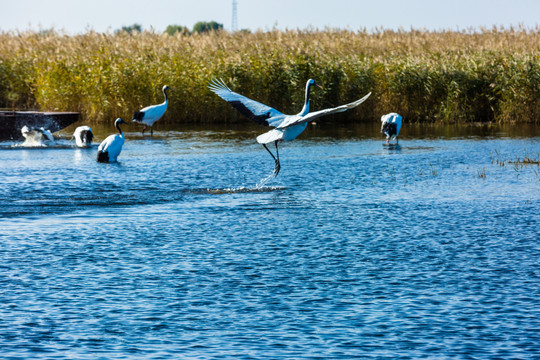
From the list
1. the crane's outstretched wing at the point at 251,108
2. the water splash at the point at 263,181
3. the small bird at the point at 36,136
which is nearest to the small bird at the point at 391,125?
the water splash at the point at 263,181

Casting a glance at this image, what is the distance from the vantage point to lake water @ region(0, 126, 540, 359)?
205 inches

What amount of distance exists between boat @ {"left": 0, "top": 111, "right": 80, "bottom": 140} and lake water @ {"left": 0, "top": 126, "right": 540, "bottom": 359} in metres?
5.76

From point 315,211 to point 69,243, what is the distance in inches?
123

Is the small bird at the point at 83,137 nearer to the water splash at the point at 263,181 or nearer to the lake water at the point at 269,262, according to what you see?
the lake water at the point at 269,262

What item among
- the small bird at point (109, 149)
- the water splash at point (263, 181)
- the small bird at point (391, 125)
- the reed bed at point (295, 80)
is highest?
the reed bed at point (295, 80)

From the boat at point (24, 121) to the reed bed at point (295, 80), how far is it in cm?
466

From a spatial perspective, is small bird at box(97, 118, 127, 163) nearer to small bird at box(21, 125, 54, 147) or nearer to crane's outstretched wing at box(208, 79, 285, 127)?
crane's outstretched wing at box(208, 79, 285, 127)

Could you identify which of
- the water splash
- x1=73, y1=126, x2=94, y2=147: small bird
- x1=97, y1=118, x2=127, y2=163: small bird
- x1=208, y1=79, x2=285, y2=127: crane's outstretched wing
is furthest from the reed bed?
x1=208, y1=79, x2=285, y2=127: crane's outstretched wing

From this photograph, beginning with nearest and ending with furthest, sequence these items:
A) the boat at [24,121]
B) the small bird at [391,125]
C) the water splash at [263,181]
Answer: the water splash at [263,181]
the small bird at [391,125]
the boat at [24,121]

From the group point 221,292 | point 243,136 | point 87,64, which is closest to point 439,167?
point 243,136

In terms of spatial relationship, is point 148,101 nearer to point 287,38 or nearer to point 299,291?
point 287,38

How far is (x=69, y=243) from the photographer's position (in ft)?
26.7

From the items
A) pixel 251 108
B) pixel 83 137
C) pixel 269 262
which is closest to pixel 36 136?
pixel 83 137

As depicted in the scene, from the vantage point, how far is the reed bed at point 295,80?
Answer: 2508cm
